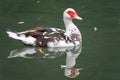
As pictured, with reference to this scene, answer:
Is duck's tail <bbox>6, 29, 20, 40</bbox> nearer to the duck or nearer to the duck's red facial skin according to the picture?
the duck

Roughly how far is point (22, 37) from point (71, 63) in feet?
5.11

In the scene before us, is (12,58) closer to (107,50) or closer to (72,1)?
(107,50)

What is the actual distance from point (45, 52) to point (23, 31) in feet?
4.24

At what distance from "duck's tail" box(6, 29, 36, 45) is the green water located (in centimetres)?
15

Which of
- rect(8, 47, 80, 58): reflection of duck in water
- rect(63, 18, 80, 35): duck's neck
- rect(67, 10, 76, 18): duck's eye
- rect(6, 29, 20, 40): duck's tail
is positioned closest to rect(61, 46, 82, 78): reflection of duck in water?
rect(8, 47, 80, 58): reflection of duck in water

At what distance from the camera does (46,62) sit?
10289mm

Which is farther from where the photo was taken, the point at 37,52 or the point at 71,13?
the point at 71,13

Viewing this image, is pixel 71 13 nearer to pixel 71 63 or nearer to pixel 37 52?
pixel 37 52

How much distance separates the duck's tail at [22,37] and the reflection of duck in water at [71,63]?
894mm

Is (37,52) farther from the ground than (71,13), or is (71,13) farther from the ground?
(71,13)

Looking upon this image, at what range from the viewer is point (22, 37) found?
37.5 feet

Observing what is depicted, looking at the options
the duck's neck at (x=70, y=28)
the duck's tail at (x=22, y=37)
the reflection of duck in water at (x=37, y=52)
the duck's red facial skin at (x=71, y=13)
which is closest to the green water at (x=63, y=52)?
the reflection of duck in water at (x=37, y=52)

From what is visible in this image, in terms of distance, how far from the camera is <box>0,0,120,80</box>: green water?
9.61m

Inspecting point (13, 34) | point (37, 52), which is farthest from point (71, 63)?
point (13, 34)
